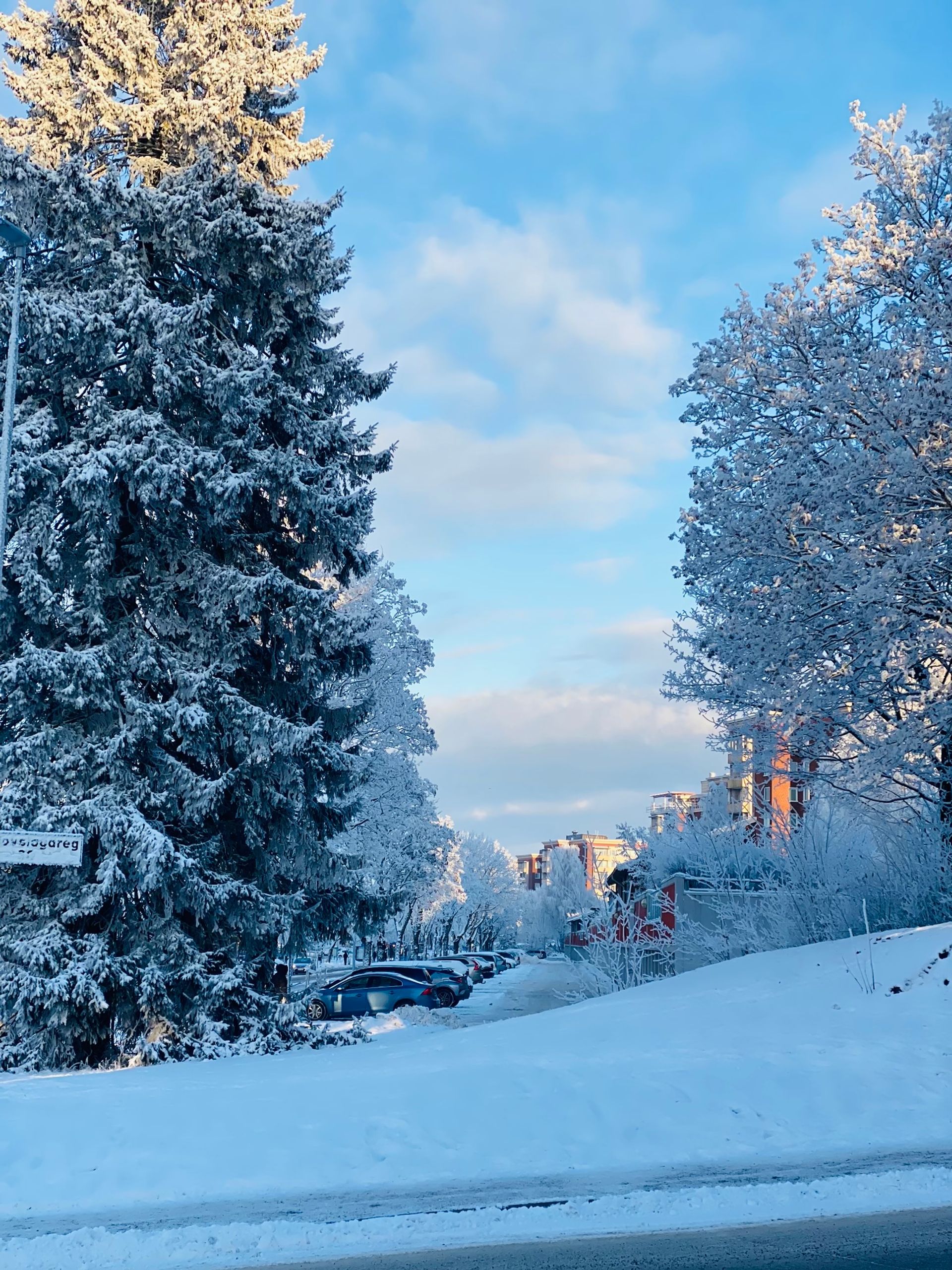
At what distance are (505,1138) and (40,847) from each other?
480 centimetres

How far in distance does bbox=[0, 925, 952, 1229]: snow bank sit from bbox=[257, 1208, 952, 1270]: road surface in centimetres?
146

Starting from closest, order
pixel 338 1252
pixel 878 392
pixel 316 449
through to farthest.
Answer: pixel 338 1252, pixel 878 392, pixel 316 449

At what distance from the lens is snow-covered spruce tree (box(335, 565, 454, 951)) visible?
1168 inches

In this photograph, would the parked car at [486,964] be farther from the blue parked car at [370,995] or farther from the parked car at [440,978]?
the blue parked car at [370,995]

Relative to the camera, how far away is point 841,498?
14.9 m

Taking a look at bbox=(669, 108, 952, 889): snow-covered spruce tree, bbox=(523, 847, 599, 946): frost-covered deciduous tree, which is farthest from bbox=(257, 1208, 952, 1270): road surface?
bbox=(523, 847, 599, 946): frost-covered deciduous tree

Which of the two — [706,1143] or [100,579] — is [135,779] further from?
[706,1143]

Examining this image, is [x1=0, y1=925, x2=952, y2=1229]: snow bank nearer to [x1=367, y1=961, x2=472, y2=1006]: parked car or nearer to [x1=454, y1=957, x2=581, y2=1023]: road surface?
[x1=454, y1=957, x2=581, y2=1023]: road surface

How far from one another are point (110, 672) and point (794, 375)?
36.7 feet

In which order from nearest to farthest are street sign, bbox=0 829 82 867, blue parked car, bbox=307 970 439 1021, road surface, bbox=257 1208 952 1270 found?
road surface, bbox=257 1208 952 1270
street sign, bbox=0 829 82 867
blue parked car, bbox=307 970 439 1021

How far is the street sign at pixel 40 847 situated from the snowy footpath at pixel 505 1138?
210 cm

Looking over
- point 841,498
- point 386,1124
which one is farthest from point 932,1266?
point 841,498

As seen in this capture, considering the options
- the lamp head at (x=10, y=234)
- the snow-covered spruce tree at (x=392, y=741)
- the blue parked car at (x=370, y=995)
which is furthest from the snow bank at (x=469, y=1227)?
the blue parked car at (x=370, y=995)

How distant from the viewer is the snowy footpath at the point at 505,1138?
665 centimetres
